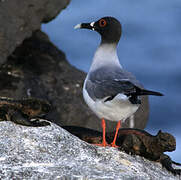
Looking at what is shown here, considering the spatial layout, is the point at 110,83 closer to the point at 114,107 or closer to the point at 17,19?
the point at 114,107

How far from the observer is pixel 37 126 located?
Result: 521 cm

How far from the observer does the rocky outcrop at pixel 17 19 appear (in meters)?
9.95

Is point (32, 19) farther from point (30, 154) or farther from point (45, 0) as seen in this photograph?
point (30, 154)

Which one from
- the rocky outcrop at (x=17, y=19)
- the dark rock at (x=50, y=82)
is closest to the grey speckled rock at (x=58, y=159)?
the dark rock at (x=50, y=82)

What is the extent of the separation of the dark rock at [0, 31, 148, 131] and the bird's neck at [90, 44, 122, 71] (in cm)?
444

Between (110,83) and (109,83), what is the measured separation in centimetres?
2

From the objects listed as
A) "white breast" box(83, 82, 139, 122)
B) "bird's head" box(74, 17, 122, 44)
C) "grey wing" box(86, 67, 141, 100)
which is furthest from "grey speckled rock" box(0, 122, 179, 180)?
"bird's head" box(74, 17, 122, 44)

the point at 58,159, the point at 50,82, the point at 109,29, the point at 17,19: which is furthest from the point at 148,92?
the point at 17,19

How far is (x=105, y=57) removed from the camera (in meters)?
5.33

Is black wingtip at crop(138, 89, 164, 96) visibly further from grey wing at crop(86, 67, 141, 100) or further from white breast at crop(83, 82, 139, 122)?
white breast at crop(83, 82, 139, 122)

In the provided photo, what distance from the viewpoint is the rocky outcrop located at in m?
→ 9.95

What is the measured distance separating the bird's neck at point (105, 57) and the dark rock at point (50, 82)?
14.6 feet

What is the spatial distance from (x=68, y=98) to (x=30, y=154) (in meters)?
5.47

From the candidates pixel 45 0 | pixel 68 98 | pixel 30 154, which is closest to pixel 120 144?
pixel 30 154
